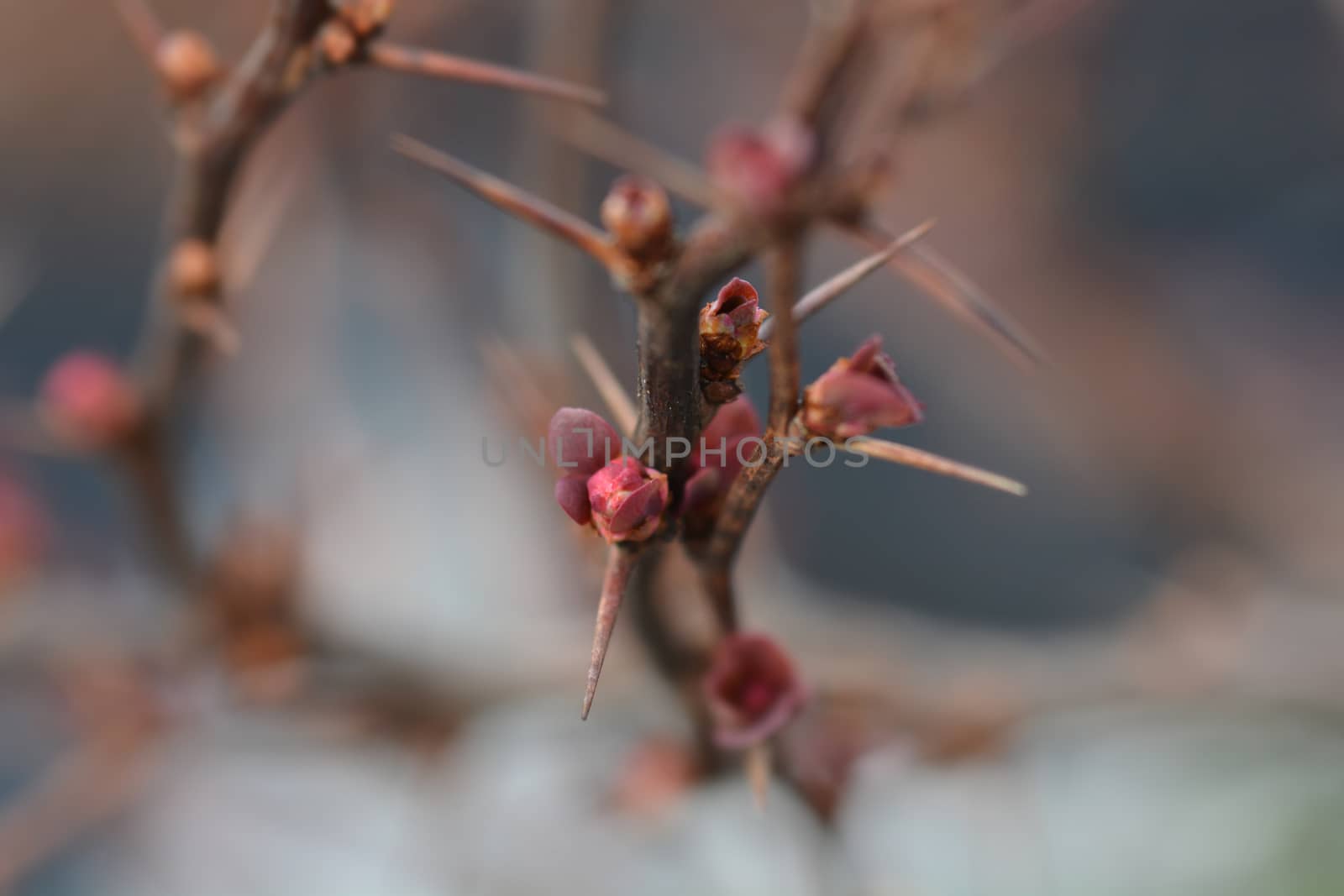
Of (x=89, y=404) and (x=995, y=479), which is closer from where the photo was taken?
(x=995, y=479)

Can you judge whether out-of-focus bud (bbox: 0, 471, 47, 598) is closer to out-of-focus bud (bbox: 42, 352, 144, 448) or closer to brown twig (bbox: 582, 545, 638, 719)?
out-of-focus bud (bbox: 42, 352, 144, 448)

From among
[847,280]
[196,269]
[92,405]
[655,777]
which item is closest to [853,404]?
[847,280]

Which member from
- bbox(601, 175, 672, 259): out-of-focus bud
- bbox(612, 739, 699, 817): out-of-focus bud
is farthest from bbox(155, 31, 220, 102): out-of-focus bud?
bbox(612, 739, 699, 817): out-of-focus bud

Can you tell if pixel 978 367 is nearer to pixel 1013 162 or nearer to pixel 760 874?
pixel 1013 162

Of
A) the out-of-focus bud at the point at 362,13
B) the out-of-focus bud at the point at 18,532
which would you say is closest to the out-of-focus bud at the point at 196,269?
the out-of-focus bud at the point at 362,13

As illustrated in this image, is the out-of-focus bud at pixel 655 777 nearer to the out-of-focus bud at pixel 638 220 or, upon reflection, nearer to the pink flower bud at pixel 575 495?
the pink flower bud at pixel 575 495

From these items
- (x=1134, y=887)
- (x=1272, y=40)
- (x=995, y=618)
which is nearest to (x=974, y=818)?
(x=1134, y=887)

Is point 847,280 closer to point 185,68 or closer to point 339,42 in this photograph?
point 339,42
